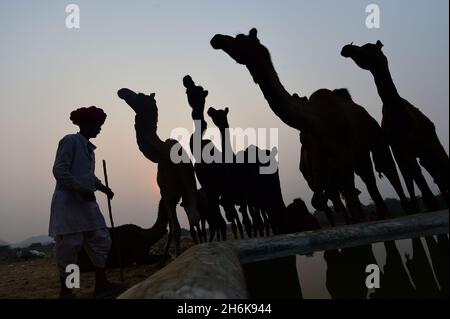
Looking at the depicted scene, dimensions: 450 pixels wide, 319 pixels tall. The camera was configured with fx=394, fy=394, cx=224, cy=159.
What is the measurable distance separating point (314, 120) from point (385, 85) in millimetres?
1308

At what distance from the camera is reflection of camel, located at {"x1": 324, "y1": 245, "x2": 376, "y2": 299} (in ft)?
9.85

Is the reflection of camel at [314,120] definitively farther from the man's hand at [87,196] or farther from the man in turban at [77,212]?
the man's hand at [87,196]

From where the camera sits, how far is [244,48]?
671 cm

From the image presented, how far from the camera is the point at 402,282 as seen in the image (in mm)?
3172

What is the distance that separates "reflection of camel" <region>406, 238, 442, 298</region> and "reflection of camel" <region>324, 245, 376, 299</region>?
0.36 m

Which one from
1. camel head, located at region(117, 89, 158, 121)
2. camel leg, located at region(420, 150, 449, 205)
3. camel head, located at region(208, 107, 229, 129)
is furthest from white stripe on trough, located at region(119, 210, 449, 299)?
camel head, located at region(208, 107, 229, 129)

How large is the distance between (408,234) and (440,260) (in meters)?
0.51

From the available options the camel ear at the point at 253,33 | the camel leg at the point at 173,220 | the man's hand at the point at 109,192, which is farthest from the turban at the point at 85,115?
the camel leg at the point at 173,220

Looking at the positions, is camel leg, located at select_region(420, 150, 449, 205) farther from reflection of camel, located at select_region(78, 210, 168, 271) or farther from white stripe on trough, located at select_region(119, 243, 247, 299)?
reflection of camel, located at select_region(78, 210, 168, 271)

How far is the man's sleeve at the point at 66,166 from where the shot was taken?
4484 mm
